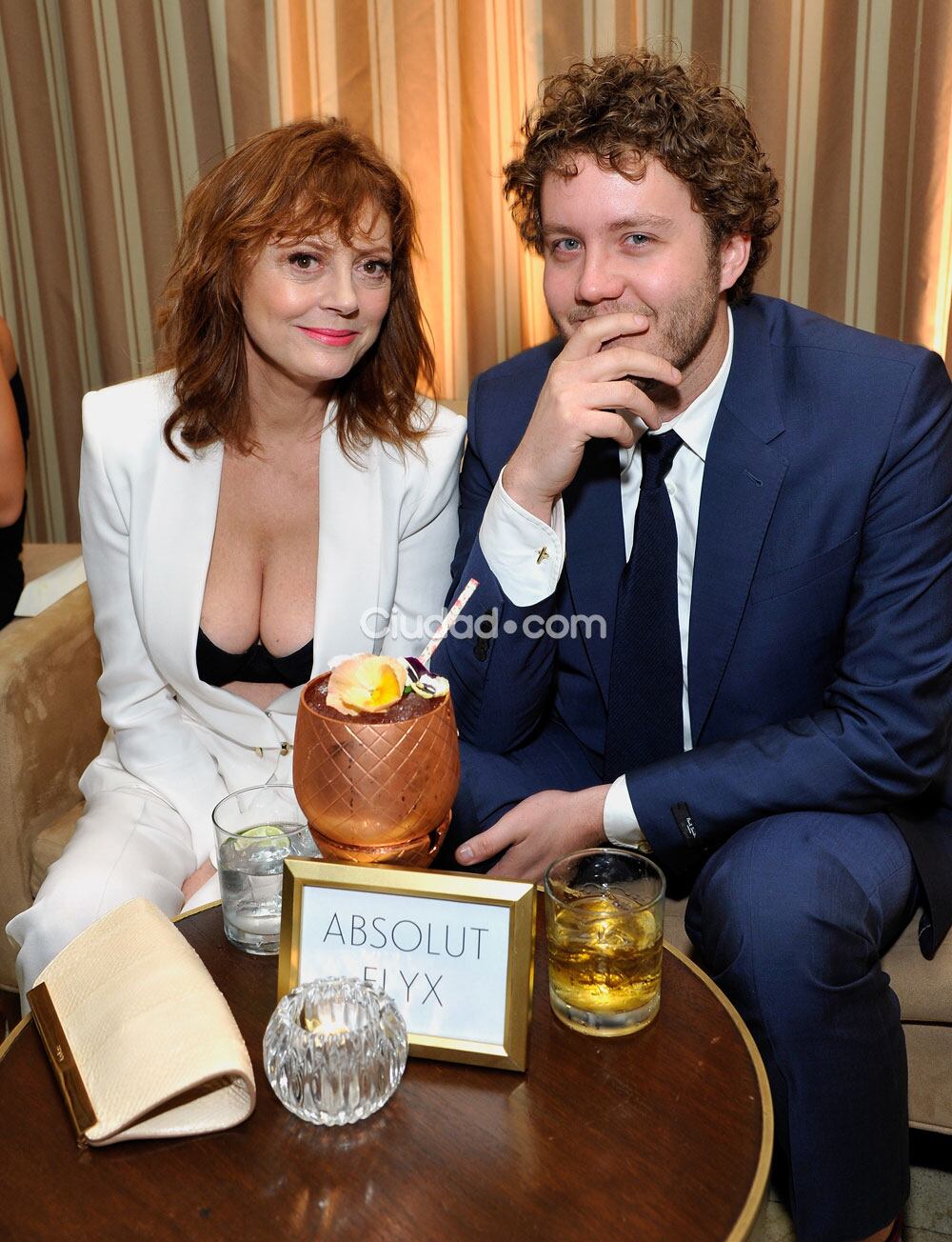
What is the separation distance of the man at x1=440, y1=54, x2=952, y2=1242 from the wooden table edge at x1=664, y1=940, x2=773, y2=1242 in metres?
0.24

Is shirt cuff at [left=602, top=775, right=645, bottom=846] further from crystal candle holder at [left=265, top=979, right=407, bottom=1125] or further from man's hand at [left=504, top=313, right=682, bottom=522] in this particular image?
crystal candle holder at [left=265, top=979, right=407, bottom=1125]

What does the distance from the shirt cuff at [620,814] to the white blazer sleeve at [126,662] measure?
2.06ft

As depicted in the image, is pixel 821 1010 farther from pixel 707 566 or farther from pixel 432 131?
pixel 432 131

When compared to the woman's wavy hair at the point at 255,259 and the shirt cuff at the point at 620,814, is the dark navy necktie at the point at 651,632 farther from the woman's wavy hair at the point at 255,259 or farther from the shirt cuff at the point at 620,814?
the woman's wavy hair at the point at 255,259

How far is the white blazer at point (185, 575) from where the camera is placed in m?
1.89

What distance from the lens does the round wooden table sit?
94 cm

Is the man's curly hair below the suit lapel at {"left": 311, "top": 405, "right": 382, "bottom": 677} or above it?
above

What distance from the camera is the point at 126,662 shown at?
1.93 meters

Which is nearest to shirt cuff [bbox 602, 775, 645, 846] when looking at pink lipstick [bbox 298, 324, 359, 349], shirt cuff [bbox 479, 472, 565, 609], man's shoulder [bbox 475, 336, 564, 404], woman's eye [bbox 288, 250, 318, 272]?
shirt cuff [bbox 479, 472, 565, 609]

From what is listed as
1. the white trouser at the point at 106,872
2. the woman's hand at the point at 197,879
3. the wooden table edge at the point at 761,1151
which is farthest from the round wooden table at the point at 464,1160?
the woman's hand at the point at 197,879

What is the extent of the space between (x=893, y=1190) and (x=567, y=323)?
1.17 meters

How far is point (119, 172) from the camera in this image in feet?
9.60

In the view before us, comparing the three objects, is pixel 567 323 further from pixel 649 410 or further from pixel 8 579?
pixel 8 579

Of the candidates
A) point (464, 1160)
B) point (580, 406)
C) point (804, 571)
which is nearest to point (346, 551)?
point (580, 406)
